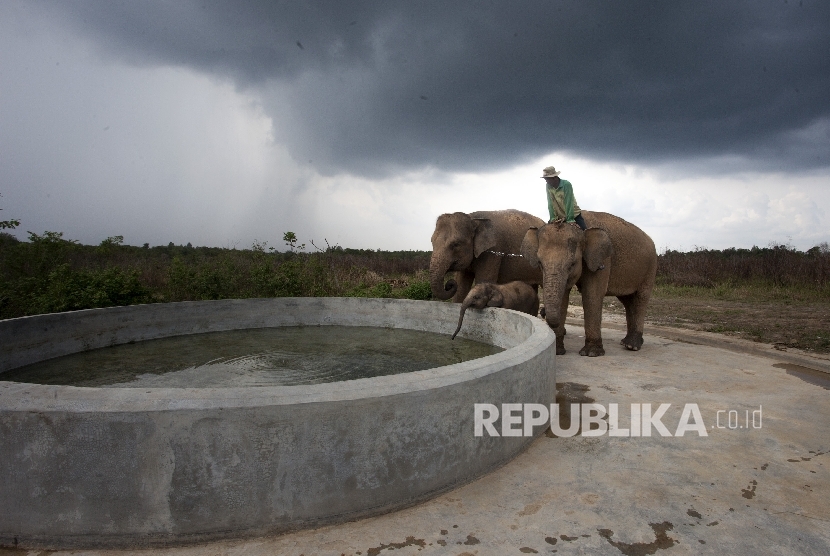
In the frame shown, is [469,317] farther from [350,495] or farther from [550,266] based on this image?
[350,495]

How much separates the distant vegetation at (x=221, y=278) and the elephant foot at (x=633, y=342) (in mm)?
5185

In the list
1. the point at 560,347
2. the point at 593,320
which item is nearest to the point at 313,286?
the point at 560,347

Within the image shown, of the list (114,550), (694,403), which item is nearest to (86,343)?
(114,550)

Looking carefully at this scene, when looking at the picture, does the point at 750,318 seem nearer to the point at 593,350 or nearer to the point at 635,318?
the point at 635,318

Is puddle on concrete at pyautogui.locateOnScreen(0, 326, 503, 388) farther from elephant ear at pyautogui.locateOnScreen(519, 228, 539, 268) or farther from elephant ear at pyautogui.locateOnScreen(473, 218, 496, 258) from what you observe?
elephant ear at pyautogui.locateOnScreen(473, 218, 496, 258)

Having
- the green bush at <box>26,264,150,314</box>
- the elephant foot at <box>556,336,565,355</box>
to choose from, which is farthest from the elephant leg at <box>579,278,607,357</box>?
the green bush at <box>26,264,150,314</box>

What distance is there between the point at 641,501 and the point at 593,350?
441 cm

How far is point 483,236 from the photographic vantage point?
843 centimetres

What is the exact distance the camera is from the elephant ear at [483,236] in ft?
27.6

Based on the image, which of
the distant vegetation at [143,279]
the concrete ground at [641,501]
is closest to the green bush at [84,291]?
the distant vegetation at [143,279]

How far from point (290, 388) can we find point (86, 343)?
5183 millimetres

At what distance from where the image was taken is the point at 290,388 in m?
2.69

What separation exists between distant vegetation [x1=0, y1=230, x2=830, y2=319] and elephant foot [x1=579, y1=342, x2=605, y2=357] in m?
5.20

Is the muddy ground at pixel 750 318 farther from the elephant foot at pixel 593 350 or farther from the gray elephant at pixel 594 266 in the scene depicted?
the elephant foot at pixel 593 350
